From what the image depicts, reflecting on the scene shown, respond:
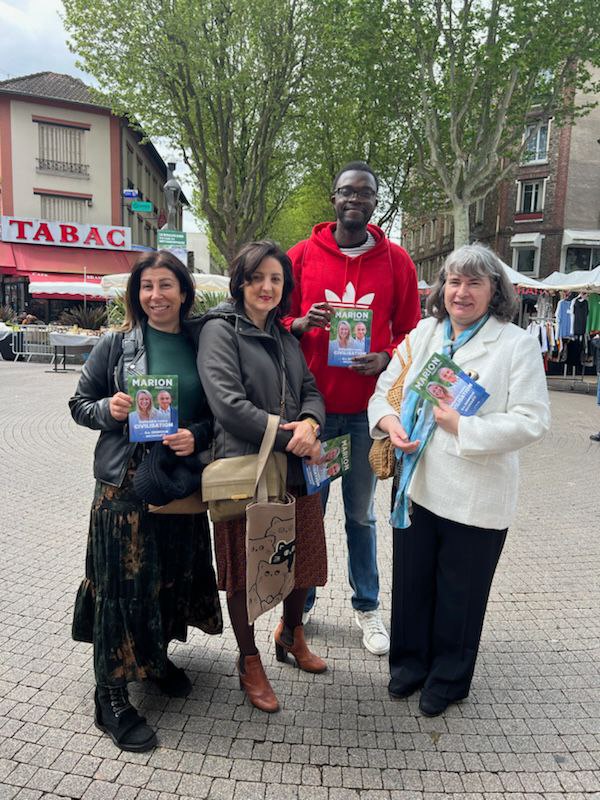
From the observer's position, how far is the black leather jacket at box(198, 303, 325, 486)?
86.8 inches

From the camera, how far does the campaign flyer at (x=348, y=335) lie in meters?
2.58

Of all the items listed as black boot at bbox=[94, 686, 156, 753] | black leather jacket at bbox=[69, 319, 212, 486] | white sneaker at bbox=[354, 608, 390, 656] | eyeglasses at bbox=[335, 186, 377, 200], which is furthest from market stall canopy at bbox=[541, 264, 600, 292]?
black boot at bbox=[94, 686, 156, 753]

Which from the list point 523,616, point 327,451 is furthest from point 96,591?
point 523,616

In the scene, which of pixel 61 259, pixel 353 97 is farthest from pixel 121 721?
pixel 61 259

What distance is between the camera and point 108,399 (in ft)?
7.38

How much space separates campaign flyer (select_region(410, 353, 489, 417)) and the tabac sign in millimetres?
25303

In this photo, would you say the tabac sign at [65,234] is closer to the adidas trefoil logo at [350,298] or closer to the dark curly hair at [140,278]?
the adidas trefoil logo at [350,298]

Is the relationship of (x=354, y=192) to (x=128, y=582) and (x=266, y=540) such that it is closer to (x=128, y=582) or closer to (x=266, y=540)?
(x=266, y=540)

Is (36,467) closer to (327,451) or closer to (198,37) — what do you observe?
(327,451)

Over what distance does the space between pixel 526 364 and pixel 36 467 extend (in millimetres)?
5909

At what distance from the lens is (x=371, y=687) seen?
276 cm

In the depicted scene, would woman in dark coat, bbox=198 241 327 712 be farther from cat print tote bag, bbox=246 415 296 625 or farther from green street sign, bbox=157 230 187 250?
green street sign, bbox=157 230 187 250

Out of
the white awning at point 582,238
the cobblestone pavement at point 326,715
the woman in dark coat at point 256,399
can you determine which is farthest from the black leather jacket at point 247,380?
the white awning at point 582,238

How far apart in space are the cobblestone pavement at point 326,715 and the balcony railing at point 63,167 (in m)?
25.1
